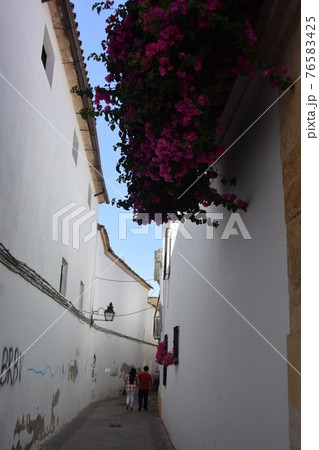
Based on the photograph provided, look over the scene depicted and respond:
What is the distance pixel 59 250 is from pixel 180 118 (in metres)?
6.51

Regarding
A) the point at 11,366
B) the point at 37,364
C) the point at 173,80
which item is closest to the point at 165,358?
the point at 37,364

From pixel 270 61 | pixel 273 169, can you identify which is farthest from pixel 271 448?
pixel 270 61

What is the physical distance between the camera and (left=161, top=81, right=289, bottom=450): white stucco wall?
2.80 m

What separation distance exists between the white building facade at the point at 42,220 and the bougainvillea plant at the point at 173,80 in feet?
7.61

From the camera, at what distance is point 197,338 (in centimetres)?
598

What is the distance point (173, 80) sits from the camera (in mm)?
2998

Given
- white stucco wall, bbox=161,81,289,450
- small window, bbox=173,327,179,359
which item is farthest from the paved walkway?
white stucco wall, bbox=161,81,289,450


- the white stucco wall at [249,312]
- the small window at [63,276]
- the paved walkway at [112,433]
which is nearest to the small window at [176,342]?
the paved walkway at [112,433]

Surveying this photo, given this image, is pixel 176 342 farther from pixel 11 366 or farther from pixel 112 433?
pixel 11 366

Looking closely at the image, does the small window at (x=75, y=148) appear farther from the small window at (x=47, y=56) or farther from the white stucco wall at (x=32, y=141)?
the small window at (x=47, y=56)

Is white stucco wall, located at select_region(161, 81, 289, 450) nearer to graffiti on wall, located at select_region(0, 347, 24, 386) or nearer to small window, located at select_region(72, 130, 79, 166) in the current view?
graffiti on wall, located at select_region(0, 347, 24, 386)

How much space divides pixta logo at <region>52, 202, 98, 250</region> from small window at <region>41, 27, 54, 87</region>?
242cm

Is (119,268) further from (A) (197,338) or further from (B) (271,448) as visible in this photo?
(B) (271,448)
